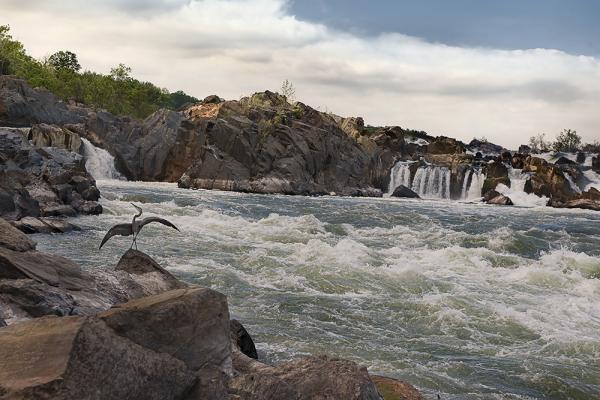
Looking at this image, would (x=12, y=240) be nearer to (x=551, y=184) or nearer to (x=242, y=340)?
(x=242, y=340)

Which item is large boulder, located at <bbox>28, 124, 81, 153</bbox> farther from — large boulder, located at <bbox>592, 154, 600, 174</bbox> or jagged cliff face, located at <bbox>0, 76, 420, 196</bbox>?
large boulder, located at <bbox>592, 154, 600, 174</bbox>

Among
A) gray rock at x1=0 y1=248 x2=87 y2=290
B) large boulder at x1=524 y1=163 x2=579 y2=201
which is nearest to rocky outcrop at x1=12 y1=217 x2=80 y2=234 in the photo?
gray rock at x1=0 y1=248 x2=87 y2=290

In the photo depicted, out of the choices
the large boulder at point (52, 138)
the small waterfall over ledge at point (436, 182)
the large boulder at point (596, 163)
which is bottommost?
the small waterfall over ledge at point (436, 182)

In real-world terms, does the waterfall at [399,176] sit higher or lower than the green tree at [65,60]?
lower

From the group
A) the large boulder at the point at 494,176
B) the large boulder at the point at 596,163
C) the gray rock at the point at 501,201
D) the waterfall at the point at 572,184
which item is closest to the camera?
the gray rock at the point at 501,201

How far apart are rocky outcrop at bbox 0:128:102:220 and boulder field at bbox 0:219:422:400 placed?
48.6 ft

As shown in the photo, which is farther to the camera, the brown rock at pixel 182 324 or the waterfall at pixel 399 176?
the waterfall at pixel 399 176

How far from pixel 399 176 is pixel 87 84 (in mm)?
55295

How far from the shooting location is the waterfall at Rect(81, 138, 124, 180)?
49.2 m

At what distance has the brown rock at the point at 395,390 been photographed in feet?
23.3

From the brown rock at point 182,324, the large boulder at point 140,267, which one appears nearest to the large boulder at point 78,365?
the brown rock at point 182,324

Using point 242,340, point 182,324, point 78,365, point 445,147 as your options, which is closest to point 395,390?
point 242,340

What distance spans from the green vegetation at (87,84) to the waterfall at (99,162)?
1190 inches

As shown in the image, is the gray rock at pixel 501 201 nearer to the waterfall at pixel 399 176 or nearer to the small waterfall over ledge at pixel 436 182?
the small waterfall over ledge at pixel 436 182
